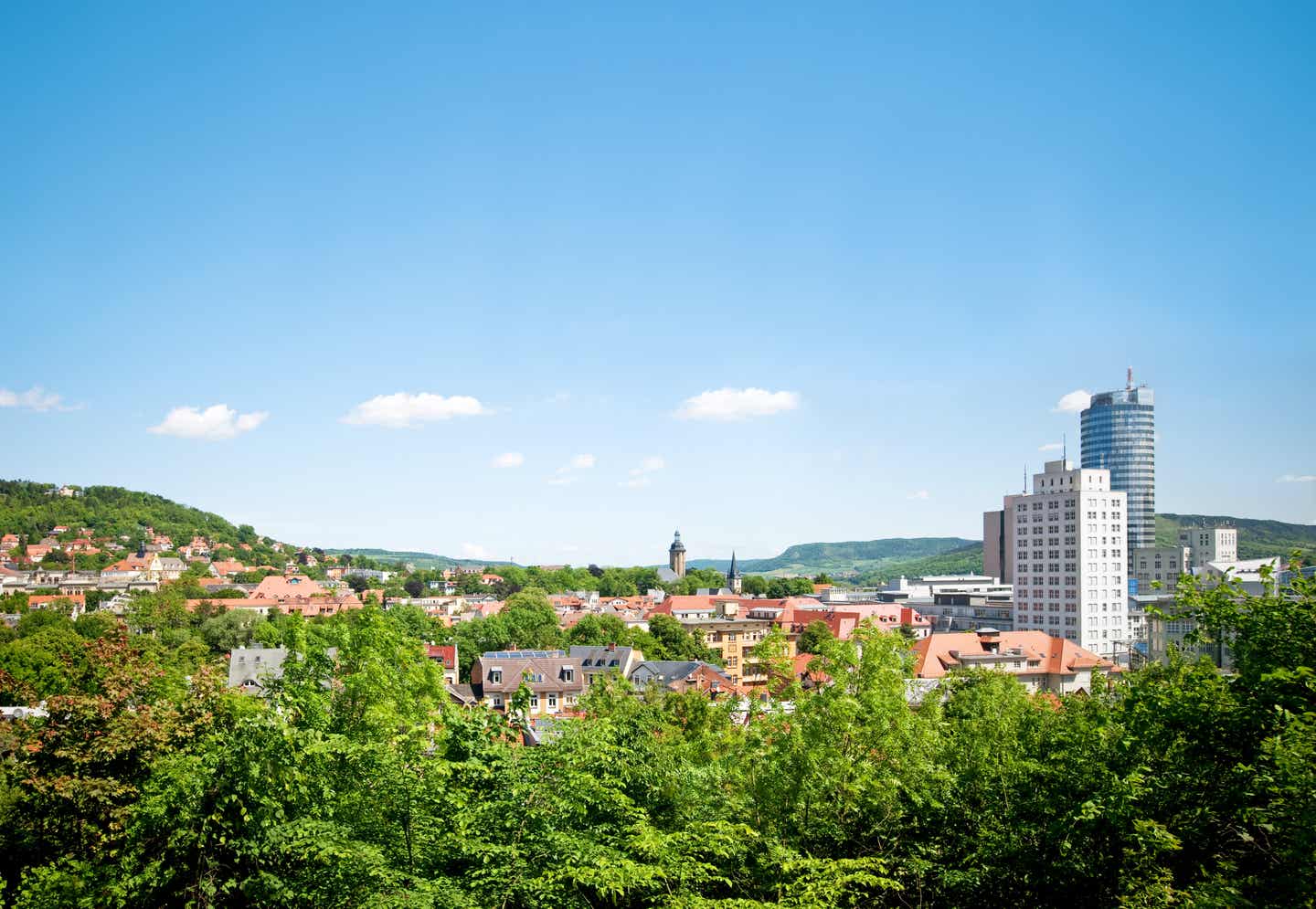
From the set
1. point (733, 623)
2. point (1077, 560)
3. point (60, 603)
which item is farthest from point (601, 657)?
point (60, 603)

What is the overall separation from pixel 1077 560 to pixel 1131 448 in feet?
332

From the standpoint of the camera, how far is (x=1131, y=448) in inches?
6757

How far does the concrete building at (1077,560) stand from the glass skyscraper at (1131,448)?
3578 inches

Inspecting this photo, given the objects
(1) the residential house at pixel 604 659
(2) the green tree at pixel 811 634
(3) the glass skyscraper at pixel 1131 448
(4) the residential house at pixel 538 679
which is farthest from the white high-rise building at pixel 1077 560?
(3) the glass skyscraper at pixel 1131 448

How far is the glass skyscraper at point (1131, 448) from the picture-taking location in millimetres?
168000

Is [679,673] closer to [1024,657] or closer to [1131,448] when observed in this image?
[1024,657]

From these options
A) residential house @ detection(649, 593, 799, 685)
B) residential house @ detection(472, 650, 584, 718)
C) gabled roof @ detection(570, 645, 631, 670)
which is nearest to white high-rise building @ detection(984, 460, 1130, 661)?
residential house @ detection(649, 593, 799, 685)

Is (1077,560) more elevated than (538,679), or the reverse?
(1077,560)

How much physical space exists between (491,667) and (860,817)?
161 ft

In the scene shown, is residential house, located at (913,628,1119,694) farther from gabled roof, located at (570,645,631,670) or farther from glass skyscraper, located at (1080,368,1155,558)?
glass skyscraper, located at (1080,368,1155,558)

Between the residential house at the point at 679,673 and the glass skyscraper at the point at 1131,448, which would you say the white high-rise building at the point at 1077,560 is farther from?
the glass skyscraper at the point at 1131,448

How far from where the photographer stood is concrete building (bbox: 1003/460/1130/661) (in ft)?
283

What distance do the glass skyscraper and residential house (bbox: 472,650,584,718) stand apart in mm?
144238

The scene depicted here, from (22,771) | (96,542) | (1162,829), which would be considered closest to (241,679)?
(22,771)
